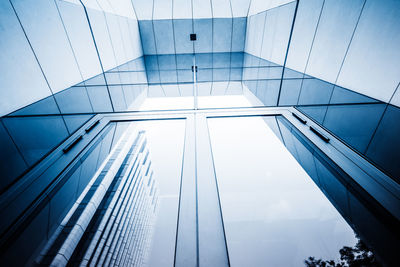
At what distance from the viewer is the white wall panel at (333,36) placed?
3.88m

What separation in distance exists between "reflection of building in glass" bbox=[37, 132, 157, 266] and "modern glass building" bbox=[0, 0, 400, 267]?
0.04 feet

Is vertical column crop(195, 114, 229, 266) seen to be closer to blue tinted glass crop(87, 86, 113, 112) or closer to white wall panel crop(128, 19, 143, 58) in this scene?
blue tinted glass crop(87, 86, 113, 112)

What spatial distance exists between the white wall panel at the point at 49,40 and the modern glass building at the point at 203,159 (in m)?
0.03

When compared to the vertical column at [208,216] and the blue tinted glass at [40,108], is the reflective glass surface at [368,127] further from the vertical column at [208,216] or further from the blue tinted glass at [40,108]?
the blue tinted glass at [40,108]

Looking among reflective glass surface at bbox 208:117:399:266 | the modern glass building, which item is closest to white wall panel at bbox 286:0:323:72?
the modern glass building

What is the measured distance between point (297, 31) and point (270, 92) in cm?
301

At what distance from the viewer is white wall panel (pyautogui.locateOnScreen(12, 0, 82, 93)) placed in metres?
3.68

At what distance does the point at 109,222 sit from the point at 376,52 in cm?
505

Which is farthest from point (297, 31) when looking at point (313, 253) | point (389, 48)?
point (313, 253)

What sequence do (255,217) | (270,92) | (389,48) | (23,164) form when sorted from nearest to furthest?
(255,217), (23,164), (389,48), (270,92)

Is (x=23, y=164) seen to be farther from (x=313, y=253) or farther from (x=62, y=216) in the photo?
(x=313, y=253)

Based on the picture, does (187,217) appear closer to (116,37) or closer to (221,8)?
(116,37)

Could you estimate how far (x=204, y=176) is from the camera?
1.86m

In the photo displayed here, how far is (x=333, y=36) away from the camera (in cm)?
441
